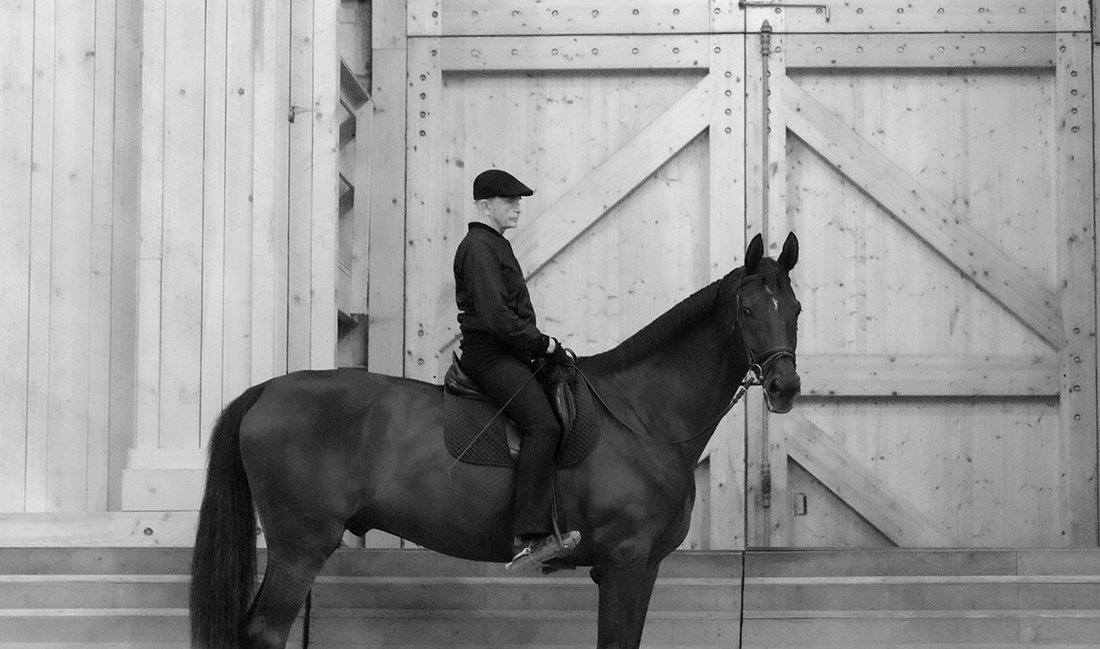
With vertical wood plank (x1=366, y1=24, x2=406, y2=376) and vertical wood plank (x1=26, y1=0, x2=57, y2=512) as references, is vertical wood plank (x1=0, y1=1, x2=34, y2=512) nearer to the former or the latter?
vertical wood plank (x1=26, y1=0, x2=57, y2=512)

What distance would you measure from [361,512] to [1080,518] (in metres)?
4.81

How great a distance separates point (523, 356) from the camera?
16.4ft

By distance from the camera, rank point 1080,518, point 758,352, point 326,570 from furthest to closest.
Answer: point 1080,518, point 326,570, point 758,352

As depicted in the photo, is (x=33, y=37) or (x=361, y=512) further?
(x=33, y=37)

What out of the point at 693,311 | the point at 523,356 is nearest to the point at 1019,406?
the point at 693,311

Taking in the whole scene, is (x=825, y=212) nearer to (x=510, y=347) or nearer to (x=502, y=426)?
(x=510, y=347)

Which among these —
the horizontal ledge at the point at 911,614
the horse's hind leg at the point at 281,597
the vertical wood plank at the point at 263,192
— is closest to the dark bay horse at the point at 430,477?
the horse's hind leg at the point at 281,597

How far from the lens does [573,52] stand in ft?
25.7

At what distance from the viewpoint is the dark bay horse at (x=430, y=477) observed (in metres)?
4.85

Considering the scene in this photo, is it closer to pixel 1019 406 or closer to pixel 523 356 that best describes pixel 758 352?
pixel 523 356

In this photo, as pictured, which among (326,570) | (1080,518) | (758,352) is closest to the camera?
(758,352)

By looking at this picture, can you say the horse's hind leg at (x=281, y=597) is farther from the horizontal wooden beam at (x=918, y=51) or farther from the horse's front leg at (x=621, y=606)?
the horizontal wooden beam at (x=918, y=51)

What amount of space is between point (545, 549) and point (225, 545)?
1260 mm

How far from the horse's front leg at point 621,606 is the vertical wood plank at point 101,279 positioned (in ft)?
9.66
